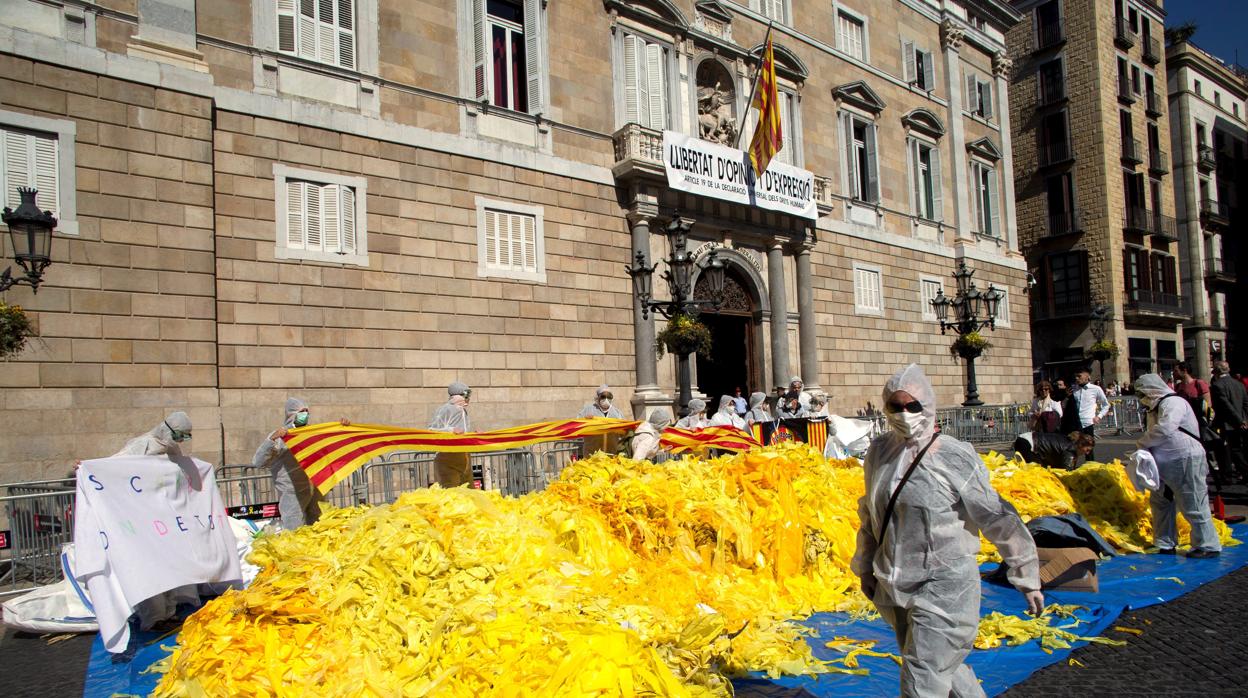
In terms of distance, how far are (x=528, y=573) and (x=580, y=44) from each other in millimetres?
14603

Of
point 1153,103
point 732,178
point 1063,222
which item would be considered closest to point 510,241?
point 732,178

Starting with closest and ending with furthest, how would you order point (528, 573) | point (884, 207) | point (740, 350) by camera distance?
point (528, 573), point (740, 350), point (884, 207)

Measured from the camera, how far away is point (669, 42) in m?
18.9

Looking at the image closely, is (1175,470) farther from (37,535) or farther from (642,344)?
(37,535)

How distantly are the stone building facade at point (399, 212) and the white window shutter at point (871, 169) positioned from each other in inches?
31.9

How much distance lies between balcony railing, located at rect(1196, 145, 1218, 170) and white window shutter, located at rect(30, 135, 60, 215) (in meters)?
53.0

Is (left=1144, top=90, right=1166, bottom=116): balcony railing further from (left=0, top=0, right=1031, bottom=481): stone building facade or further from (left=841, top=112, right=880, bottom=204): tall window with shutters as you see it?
(left=0, top=0, right=1031, bottom=481): stone building facade

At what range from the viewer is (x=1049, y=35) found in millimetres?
38531

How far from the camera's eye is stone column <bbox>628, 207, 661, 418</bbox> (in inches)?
677

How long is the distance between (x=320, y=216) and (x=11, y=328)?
5.04 meters

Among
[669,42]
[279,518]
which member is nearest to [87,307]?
[279,518]

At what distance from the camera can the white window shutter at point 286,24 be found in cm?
1321

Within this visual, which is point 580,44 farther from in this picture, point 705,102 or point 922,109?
point 922,109

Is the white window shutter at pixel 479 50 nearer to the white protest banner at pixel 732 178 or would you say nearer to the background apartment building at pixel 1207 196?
the white protest banner at pixel 732 178
